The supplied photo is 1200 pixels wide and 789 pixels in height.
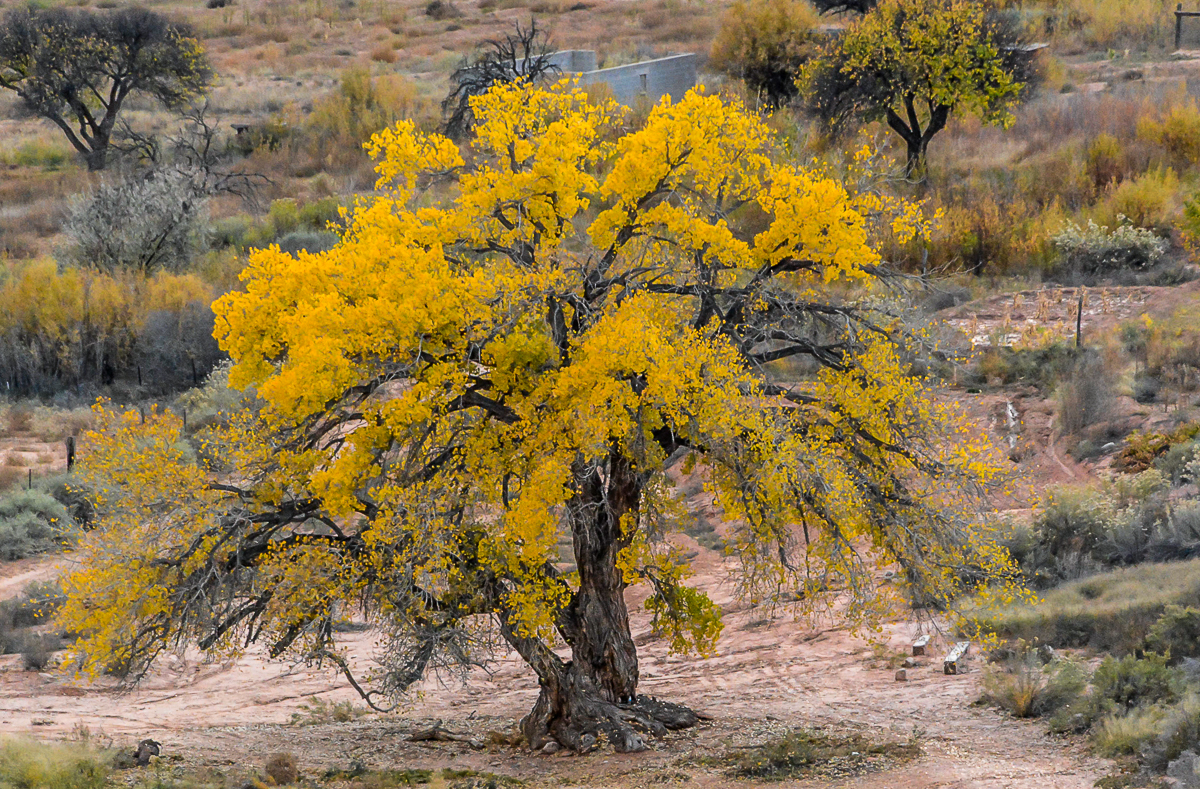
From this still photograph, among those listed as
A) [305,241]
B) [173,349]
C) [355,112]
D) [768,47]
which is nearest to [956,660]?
[173,349]

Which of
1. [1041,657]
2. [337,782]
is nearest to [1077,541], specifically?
[1041,657]

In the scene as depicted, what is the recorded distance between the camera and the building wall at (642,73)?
39125 millimetres

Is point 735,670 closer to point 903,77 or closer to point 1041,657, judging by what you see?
point 1041,657

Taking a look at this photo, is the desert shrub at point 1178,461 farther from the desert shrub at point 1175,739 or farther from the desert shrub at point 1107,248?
the desert shrub at point 1107,248

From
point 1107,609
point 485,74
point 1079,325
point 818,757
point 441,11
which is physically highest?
point 441,11

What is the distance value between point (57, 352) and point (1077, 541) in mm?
20858

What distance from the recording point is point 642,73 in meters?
39.6

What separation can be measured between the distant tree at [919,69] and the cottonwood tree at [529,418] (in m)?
18.0

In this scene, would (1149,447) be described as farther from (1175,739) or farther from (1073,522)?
(1175,739)

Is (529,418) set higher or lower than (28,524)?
higher

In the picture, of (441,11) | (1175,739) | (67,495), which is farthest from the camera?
(441,11)

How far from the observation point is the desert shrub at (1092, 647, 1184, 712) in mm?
10445

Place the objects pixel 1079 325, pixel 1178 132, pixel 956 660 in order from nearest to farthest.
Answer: pixel 956 660 → pixel 1079 325 → pixel 1178 132

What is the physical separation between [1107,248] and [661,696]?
15.7 metres
